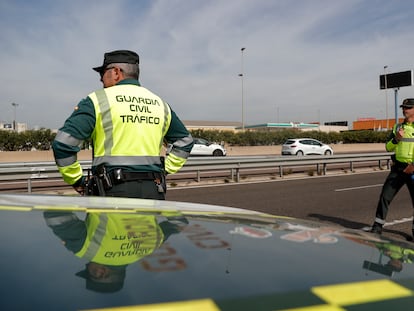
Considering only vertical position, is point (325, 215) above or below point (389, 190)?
below

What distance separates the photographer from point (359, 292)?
1.07m

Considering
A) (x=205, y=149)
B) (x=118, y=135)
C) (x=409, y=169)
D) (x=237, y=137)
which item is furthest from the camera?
(x=237, y=137)

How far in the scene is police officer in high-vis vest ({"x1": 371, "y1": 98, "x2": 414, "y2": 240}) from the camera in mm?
5121

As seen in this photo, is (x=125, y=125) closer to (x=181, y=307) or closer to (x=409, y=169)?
(x=181, y=307)

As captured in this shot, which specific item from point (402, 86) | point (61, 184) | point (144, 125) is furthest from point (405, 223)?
point (402, 86)

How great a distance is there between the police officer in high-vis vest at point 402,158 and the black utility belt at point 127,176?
149 inches

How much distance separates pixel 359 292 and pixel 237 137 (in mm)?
38775

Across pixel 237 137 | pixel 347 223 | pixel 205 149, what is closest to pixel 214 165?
pixel 347 223

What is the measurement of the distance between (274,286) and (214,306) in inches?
9.1

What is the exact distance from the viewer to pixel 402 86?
43.4 metres

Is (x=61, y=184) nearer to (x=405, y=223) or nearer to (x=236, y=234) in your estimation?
(x=405, y=223)

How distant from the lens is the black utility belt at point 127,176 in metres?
2.73

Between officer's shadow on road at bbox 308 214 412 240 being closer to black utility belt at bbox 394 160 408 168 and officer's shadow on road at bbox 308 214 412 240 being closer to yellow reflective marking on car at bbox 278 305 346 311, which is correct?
black utility belt at bbox 394 160 408 168

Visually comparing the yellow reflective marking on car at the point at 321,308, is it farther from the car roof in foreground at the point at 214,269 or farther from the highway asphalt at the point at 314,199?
the highway asphalt at the point at 314,199
